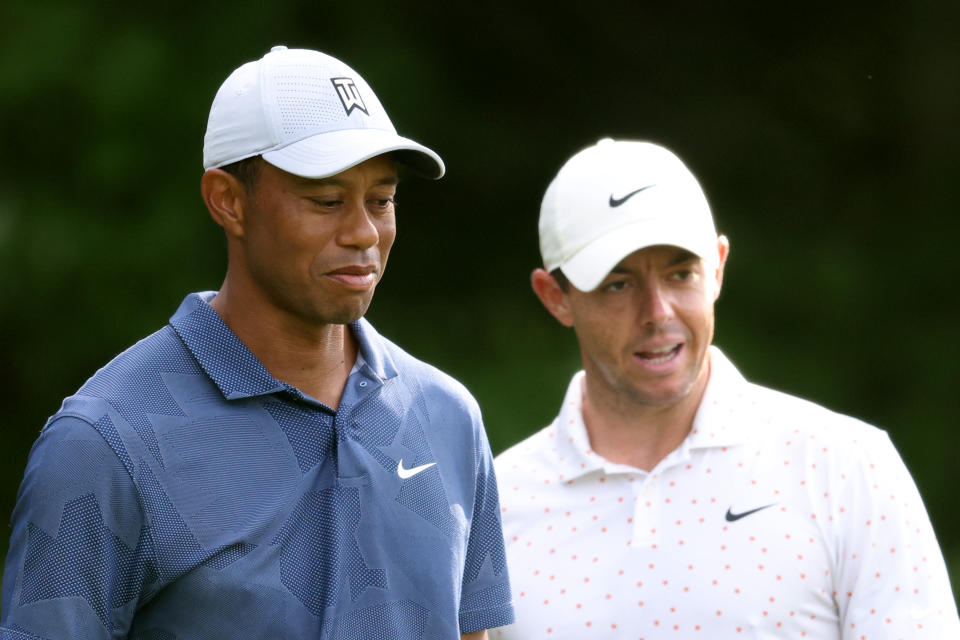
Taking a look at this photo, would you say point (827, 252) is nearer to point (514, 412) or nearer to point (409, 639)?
point (514, 412)

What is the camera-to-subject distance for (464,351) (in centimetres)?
567

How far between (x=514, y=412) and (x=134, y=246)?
152 cm

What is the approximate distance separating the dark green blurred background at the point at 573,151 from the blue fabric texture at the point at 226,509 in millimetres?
3252

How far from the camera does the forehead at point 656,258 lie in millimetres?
2859

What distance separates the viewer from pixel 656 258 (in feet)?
9.41

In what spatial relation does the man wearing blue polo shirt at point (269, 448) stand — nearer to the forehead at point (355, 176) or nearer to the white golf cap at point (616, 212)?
Result: the forehead at point (355, 176)

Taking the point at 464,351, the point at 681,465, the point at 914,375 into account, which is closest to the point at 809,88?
the point at 914,375

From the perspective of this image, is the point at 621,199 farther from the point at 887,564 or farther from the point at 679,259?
the point at 887,564

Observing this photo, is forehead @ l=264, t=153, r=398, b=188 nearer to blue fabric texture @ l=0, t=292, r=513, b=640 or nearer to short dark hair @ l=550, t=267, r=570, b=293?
blue fabric texture @ l=0, t=292, r=513, b=640

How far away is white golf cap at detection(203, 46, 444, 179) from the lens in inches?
84.4

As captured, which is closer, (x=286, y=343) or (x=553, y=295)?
(x=286, y=343)

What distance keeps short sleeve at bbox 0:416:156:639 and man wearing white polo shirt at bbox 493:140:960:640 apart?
3.03 feet

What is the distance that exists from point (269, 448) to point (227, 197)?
1.25 ft

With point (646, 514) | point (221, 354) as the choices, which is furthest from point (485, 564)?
point (221, 354)
